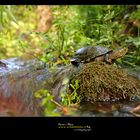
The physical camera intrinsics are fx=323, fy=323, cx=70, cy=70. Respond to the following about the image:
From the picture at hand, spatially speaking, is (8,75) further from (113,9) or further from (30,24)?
(30,24)

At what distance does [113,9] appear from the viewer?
397 cm

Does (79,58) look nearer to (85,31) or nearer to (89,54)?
(89,54)

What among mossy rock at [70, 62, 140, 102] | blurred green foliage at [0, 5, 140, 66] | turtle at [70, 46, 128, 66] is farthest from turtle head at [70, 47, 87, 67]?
blurred green foliage at [0, 5, 140, 66]

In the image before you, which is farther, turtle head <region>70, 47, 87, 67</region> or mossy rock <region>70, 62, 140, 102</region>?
turtle head <region>70, 47, 87, 67</region>

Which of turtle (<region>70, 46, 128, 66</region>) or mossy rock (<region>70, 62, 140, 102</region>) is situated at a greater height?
turtle (<region>70, 46, 128, 66</region>)

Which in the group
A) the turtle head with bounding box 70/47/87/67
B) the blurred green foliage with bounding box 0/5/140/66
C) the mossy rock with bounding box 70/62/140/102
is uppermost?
the blurred green foliage with bounding box 0/5/140/66

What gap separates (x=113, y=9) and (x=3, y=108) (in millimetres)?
2257

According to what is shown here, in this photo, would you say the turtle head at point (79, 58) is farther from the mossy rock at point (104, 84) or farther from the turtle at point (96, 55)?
the mossy rock at point (104, 84)

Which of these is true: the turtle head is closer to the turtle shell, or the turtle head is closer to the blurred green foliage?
the turtle shell

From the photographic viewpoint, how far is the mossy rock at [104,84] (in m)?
2.30

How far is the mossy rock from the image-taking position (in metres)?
2.30

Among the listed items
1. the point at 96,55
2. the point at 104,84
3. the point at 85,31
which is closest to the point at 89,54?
the point at 96,55

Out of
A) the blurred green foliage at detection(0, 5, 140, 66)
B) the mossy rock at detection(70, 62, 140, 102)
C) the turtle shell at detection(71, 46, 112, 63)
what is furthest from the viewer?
the blurred green foliage at detection(0, 5, 140, 66)
